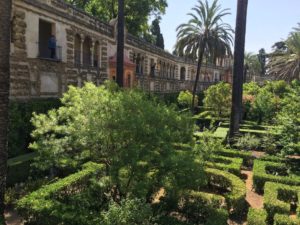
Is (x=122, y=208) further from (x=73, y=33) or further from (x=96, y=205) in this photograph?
(x=73, y=33)

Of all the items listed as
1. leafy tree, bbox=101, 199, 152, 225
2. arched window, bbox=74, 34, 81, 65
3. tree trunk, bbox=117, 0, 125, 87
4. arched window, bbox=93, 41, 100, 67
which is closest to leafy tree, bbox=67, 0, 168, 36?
arched window, bbox=93, 41, 100, 67

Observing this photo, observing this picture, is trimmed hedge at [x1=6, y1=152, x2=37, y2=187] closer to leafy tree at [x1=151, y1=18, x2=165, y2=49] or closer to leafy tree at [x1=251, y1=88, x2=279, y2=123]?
leafy tree at [x1=251, y1=88, x2=279, y2=123]

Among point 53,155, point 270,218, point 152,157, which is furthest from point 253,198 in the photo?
point 53,155

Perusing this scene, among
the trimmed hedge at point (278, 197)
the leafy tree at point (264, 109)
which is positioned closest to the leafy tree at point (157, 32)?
the leafy tree at point (264, 109)

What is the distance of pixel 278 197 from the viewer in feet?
39.2

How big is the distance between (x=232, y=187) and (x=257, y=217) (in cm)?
281

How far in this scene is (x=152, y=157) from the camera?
8.98 meters

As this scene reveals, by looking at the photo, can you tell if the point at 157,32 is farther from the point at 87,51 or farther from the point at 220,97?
the point at 87,51

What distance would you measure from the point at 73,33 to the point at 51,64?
364 centimetres

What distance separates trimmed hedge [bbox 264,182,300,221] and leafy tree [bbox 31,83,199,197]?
317 centimetres

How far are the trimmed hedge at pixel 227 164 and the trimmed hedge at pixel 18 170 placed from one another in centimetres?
770

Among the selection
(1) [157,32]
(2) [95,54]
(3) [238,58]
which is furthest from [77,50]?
(1) [157,32]

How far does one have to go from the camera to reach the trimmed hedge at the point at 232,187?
35.5 feet

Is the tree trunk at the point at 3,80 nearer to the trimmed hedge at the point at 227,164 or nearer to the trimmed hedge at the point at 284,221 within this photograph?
the trimmed hedge at the point at 284,221
